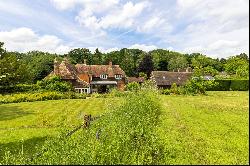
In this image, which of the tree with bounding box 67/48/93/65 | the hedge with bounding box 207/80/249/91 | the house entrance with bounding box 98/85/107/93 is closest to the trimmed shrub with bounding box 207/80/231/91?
the hedge with bounding box 207/80/249/91

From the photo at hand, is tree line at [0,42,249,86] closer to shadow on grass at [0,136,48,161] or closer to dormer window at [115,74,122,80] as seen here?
dormer window at [115,74,122,80]

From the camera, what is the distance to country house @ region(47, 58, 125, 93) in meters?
72.2

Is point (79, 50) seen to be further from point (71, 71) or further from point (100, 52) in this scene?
point (71, 71)

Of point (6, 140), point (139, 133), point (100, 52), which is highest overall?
point (100, 52)

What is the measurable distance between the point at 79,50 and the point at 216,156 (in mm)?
115916

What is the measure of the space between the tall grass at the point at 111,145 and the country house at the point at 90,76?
2172 inches

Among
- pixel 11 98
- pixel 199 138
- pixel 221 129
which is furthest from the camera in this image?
pixel 11 98

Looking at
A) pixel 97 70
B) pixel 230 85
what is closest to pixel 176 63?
pixel 230 85

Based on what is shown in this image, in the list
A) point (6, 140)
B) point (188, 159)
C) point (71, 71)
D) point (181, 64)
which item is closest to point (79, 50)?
point (181, 64)

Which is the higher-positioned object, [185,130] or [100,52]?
[100,52]

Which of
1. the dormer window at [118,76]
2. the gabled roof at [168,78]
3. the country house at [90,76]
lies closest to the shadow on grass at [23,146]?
the country house at [90,76]

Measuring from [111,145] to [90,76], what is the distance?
2744 inches

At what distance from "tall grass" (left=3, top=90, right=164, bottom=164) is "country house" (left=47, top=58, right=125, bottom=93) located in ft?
181

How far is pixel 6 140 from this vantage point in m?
21.9
